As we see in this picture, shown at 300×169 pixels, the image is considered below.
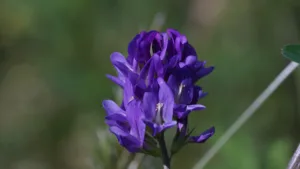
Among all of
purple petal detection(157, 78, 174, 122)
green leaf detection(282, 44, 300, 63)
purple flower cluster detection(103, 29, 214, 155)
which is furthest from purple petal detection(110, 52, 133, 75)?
green leaf detection(282, 44, 300, 63)

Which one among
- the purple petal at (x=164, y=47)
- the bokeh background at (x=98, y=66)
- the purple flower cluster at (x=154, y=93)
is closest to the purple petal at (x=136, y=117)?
the purple flower cluster at (x=154, y=93)

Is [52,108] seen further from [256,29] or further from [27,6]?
[256,29]

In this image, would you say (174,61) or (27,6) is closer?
(174,61)

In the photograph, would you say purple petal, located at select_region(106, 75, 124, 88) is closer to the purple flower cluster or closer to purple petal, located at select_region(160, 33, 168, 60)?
the purple flower cluster

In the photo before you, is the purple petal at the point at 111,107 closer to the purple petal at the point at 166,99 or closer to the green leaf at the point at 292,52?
the purple petal at the point at 166,99

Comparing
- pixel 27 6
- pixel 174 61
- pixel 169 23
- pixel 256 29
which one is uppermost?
pixel 27 6

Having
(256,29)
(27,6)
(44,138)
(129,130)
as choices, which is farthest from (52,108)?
(129,130)
